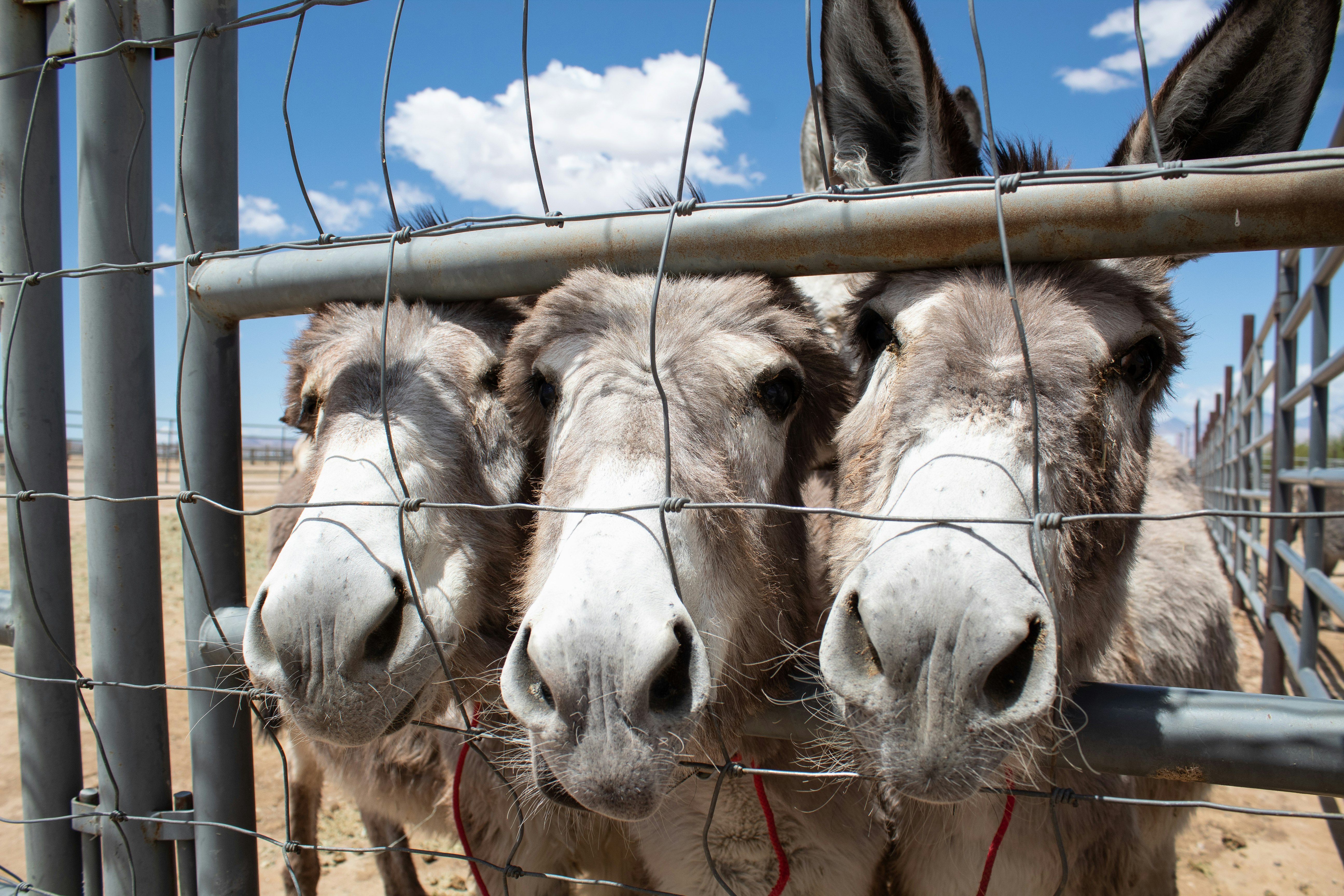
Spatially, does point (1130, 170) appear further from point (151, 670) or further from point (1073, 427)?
point (151, 670)

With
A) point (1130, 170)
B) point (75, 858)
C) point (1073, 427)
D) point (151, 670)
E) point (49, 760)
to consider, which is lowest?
point (75, 858)

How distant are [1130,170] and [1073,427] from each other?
52 cm

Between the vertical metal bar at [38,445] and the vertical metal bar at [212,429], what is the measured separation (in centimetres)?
52

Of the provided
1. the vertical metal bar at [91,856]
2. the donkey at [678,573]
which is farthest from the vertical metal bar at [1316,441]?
the vertical metal bar at [91,856]

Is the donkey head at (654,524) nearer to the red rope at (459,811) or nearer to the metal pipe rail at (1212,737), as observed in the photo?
the metal pipe rail at (1212,737)

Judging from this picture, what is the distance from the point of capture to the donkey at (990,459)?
1229 millimetres

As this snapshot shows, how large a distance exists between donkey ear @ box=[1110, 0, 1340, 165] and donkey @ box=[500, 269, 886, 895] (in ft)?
2.97

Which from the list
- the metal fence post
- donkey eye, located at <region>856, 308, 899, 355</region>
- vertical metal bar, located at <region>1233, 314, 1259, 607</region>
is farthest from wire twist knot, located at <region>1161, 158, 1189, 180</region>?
vertical metal bar, located at <region>1233, 314, 1259, 607</region>

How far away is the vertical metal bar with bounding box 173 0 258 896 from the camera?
1819mm

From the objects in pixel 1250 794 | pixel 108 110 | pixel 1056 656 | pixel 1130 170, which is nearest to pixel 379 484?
pixel 108 110

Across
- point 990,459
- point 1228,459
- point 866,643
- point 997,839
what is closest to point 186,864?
point 866,643

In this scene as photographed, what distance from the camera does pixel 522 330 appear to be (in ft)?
6.23

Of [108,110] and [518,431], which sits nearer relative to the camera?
[108,110]

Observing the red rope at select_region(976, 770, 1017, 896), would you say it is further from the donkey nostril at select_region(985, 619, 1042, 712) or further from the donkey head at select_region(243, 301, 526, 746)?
the donkey head at select_region(243, 301, 526, 746)
